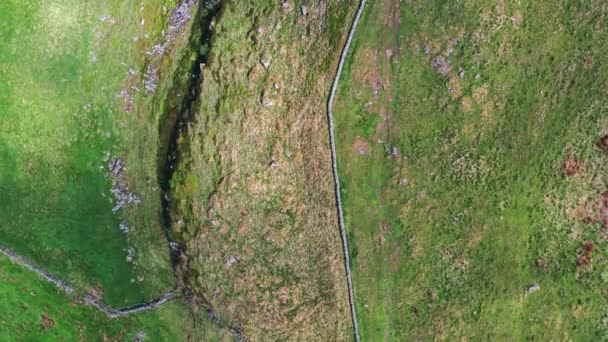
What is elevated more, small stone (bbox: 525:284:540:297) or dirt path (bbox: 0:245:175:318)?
dirt path (bbox: 0:245:175:318)

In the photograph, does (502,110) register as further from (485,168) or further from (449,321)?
(449,321)

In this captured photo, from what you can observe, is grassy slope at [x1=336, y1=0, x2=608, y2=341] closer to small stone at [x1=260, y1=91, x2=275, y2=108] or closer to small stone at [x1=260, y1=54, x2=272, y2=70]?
small stone at [x1=260, y1=91, x2=275, y2=108]

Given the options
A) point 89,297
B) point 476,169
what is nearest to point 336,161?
point 476,169

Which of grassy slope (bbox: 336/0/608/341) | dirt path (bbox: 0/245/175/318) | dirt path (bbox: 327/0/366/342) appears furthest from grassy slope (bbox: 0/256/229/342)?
grassy slope (bbox: 336/0/608/341)

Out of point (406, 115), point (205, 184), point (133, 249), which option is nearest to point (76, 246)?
point (133, 249)

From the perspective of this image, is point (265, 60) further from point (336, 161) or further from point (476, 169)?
point (476, 169)
